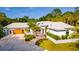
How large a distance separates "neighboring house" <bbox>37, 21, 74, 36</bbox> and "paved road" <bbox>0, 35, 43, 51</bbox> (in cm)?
20

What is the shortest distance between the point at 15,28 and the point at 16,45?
171mm

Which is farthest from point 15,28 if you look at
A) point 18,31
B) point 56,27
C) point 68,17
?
point 68,17

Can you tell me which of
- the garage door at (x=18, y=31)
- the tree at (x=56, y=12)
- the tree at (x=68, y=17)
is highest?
the tree at (x=56, y=12)

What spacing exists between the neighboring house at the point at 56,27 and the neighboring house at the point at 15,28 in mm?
143

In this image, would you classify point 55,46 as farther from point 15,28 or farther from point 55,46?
point 15,28

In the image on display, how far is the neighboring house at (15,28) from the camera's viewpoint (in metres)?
2.50

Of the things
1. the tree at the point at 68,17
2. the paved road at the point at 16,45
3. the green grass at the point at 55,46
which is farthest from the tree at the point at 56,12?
the paved road at the point at 16,45

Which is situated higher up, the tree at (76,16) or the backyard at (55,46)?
the tree at (76,16)

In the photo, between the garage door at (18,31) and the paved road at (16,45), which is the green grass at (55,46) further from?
the garage door at (18,31)

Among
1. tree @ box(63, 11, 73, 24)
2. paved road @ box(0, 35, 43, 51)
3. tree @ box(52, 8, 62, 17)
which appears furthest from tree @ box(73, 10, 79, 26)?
paved road @ box(0, 35, 43, 51)

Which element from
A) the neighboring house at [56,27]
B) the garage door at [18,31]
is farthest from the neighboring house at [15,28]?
the neighboring house at [56,27]

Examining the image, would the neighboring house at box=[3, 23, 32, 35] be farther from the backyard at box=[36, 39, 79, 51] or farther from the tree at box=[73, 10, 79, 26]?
the tree at box=[73, 10, 79, 26]
